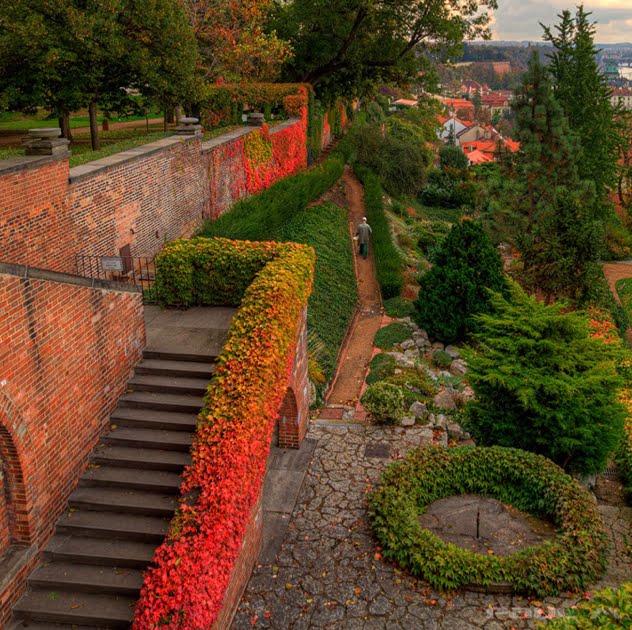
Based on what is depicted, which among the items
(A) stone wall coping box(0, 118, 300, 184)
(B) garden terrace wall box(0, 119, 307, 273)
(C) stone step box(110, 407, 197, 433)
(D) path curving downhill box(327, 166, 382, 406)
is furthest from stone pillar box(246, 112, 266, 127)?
(C) stone step box(110, 407, 197, 433)

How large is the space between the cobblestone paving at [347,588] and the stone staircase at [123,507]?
1.77 meters

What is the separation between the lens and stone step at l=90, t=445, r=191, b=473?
978 centimetres

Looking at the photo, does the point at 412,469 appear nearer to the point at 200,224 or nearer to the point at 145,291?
the point at 145,291

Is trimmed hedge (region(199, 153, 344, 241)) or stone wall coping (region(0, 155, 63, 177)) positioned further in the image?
trimmed hedge (region(199, 153, 344, 241))

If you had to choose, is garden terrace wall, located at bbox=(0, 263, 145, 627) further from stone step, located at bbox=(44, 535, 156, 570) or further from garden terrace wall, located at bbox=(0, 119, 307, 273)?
garden terrace wall, located at bbox=(0, 119, 307, 273)

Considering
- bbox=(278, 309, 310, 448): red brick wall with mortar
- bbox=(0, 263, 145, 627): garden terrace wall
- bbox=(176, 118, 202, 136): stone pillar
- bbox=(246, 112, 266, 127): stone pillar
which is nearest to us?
bbox=(0, 263, 145, 627): garden terrace wall

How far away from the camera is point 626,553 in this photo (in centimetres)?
1130

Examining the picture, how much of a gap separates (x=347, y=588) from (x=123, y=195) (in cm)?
1078

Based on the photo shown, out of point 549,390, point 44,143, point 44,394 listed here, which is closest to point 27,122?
Answer: point 44,143

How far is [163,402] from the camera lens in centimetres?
1062

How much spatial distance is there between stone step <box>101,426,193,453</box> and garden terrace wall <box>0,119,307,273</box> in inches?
164

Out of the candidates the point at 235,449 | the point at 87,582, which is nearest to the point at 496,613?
the point at 235,449

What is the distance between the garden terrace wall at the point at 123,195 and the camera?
41.1ft

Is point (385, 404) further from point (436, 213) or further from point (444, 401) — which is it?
point (436, 213)
